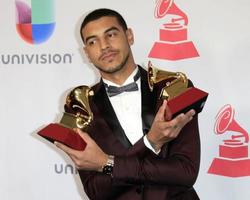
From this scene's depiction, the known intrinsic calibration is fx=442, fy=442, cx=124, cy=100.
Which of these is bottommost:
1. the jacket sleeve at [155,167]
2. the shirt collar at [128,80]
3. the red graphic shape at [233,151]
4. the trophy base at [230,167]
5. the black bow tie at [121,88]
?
the trophy base at [230,167]

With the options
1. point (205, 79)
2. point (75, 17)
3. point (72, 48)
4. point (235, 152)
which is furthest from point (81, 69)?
point (235, 152)

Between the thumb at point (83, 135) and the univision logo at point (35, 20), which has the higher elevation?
the univision logo at point (35, 20)

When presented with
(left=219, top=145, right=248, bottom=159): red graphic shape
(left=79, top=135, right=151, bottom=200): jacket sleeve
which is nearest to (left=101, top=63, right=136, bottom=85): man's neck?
(left=79, top=135, right=151, bottom=200): jacket sleeve

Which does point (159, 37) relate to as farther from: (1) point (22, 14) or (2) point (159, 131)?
(2) point (159, 131)

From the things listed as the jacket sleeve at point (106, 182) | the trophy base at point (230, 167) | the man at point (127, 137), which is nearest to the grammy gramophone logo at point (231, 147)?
the trophy base at point (230, 167)

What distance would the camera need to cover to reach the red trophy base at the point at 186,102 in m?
1.15

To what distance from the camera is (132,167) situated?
1.22m

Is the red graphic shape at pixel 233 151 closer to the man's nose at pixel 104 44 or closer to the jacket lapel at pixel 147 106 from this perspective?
the jacket lapel at pixel 147 106

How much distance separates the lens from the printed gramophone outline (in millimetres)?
1979

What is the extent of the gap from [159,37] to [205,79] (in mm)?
280

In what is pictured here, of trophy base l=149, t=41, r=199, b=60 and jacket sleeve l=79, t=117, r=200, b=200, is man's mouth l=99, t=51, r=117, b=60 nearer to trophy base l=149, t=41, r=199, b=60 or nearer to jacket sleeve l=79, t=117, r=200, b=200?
jacket sleeve l=79, t=117, r=200, b=200

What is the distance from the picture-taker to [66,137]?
1.20 meters

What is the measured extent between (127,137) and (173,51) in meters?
0.75

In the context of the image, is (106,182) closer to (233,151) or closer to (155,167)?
(155,167)
